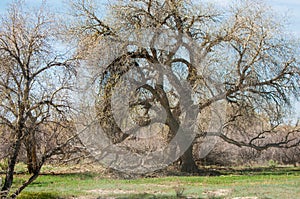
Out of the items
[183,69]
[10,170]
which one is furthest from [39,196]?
[183,69]

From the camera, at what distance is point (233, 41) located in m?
19.5

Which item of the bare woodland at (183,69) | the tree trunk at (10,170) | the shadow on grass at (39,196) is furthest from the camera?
the bare woodland at (183,69)

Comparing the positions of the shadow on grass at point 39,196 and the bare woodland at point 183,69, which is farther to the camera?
the bare woodland at point 183,69

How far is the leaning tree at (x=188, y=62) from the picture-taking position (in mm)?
18406

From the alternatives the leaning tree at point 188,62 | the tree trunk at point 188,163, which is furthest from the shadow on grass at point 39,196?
the tree trunk at point 188,163

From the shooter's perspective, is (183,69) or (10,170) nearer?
(10,170)

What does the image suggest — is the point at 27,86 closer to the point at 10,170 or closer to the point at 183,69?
the point at 10,170

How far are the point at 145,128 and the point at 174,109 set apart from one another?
167cm

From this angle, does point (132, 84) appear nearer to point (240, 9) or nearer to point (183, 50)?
point (183, 50)

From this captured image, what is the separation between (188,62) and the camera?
19703 millimetres

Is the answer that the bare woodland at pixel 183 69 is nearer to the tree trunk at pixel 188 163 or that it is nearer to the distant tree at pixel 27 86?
the tree trunk at pixel 188 163

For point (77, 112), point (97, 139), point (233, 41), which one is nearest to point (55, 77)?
point (77, 112)

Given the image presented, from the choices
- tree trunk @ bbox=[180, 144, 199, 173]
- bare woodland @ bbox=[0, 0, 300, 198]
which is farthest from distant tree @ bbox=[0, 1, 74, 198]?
tree trunk @ bbox=[180, 144, 199, 173]

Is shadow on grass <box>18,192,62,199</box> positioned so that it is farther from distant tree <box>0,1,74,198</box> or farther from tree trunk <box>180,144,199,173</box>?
tree trunk <box>180,144,199,173</box>
